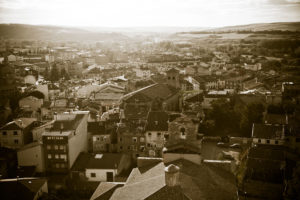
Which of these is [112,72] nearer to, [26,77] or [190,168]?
[26,77]

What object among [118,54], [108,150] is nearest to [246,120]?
[108,150]

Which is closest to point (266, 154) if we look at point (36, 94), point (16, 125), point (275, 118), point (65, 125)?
point (275, 118)

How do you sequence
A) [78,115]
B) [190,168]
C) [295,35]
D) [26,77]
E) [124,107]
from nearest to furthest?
[190,168]
[78,115]
[124,107]
[26,77]
[295,35]

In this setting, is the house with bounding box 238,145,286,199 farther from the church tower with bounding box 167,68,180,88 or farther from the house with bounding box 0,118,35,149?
the church tower with bounding box 167,68,180,88

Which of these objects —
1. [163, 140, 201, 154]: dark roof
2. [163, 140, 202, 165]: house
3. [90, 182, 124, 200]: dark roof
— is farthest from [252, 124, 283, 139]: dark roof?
[90, 182, 124, 200]: dark roof

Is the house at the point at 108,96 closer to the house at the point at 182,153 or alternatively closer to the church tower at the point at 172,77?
the church tower at the point at 172,77
